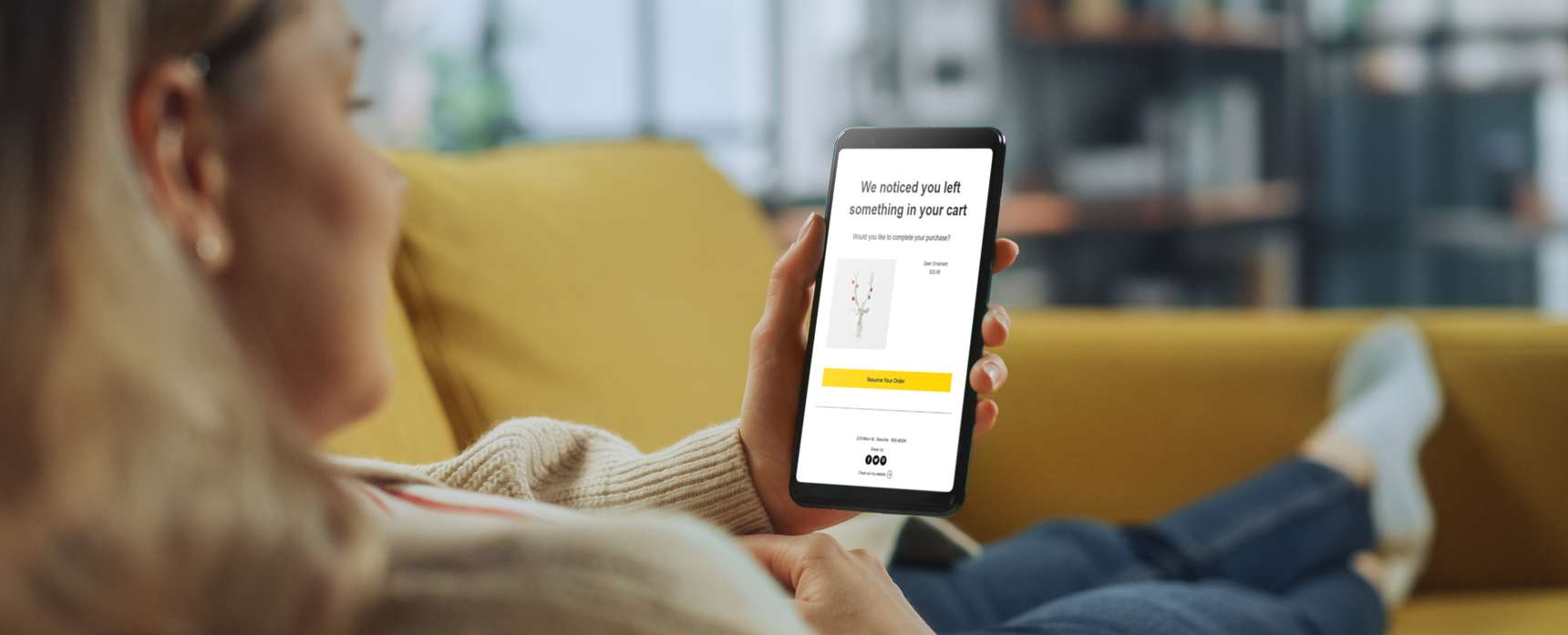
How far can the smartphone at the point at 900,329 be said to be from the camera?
21.8 inches

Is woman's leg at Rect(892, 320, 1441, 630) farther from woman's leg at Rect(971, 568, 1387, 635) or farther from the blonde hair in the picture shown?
the blonde hair

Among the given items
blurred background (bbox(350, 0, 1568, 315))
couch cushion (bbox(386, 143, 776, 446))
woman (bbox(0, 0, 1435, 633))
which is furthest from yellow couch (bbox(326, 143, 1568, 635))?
blurred background (bbox(350, 0, 1568, 315))

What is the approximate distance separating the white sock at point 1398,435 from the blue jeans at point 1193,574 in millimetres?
23

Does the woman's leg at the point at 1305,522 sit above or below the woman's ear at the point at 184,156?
below

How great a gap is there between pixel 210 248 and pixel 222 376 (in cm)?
5

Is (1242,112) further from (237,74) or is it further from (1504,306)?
(237,74)

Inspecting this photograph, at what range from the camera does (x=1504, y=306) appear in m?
3.04

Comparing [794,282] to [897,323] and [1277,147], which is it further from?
[1277,147]

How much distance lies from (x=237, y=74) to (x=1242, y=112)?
299 centimetres

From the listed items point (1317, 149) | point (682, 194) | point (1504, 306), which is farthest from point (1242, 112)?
point (682, 194)

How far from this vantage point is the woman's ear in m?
0.34

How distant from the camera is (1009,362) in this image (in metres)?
1.08

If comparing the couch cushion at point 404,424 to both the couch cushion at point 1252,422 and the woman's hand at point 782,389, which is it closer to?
the woman's hand at point 782,389

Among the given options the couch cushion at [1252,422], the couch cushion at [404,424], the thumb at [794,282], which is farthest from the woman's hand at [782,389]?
the couch cushion at [1252,422]
